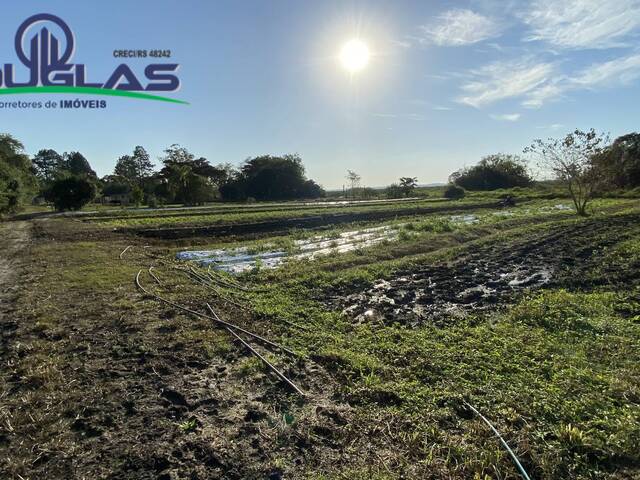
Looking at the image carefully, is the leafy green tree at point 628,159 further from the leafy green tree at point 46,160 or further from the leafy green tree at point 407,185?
the leafy green tree at point 46,160

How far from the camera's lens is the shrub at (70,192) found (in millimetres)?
29734

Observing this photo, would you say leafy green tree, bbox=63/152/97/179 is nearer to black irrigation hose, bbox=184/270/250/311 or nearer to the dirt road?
the dirt road

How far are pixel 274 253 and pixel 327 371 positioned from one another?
8.33 m

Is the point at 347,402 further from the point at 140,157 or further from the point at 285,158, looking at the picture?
the point at 140,157

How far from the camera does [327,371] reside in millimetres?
4266

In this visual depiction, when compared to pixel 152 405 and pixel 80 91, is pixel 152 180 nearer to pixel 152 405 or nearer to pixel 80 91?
pixel 80 91

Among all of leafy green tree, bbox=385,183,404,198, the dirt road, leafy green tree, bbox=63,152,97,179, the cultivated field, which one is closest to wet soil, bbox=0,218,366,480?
the cultivated field

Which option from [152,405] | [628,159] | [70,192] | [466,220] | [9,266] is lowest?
[152,405]

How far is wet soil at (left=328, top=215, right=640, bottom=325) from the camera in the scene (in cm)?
645

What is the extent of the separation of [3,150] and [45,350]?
137ft

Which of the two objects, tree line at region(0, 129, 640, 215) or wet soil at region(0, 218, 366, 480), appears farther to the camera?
tree line at region(0, 129, 640, 215)

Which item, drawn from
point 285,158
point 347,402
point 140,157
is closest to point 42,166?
point 140,157

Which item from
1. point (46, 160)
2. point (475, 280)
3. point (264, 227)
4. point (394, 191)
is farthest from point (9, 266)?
point (46, 160)

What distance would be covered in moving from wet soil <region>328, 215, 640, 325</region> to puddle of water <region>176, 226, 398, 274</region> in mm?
3686
